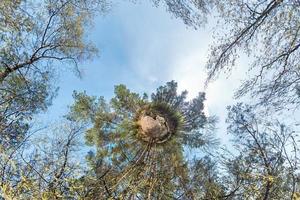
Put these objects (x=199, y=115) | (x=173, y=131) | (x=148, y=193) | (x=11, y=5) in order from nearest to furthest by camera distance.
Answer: (x=148, y=193), (x=11, y=5), (x=173, y=131), (x=199, y=115)

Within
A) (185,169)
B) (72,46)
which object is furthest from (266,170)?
(72,46)

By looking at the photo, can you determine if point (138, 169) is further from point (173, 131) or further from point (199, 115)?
point (199, 115)

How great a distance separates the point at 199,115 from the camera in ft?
28.5

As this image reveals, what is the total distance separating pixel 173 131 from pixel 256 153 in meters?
1.59

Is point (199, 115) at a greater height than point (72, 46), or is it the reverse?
point (72, 46)

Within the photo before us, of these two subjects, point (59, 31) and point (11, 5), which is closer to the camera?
point (11, 5)

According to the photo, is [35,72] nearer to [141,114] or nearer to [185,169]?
[141,114]

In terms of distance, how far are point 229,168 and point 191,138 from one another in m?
1.90

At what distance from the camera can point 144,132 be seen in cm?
788

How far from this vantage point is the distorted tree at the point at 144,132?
23.6 ft

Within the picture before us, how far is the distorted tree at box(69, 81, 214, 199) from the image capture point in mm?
7199

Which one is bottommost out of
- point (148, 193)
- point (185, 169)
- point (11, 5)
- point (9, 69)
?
point (148, 193)

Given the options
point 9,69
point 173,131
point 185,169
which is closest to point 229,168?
point 185,169

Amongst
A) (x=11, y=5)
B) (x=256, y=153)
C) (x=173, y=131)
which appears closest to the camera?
(x=11, y=5)
